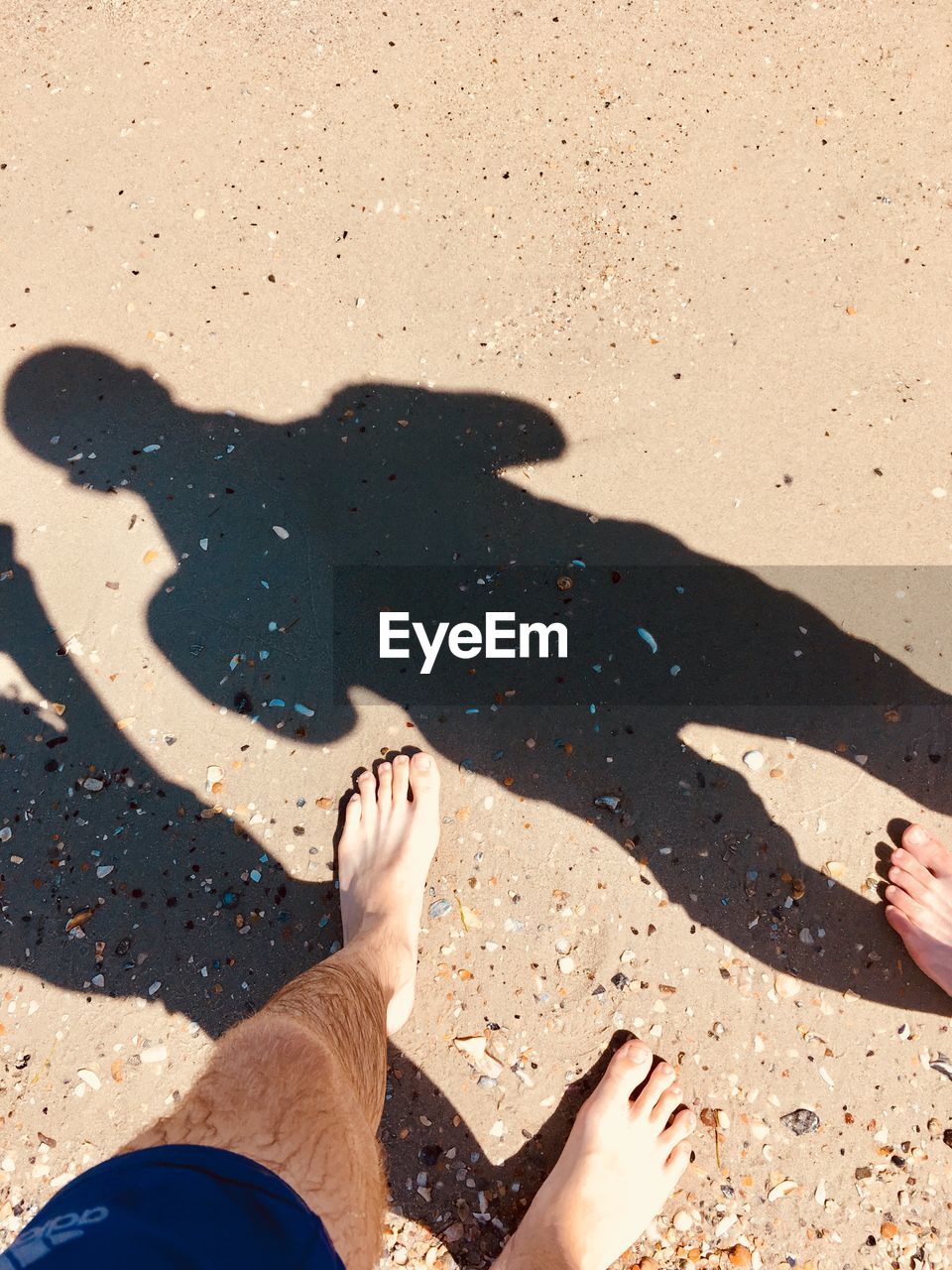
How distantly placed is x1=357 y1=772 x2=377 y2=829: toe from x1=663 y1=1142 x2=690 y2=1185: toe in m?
1.34

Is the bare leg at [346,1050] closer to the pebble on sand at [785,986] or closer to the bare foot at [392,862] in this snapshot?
the bare foot at [392,862]

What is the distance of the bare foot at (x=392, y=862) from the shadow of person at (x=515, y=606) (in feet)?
0.56

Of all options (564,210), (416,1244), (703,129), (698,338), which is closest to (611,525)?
(698,338)

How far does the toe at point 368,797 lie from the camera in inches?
95.1

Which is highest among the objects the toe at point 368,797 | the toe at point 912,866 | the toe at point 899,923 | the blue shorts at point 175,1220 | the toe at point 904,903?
the blue shorts at point 175,1220

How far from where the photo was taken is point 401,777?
2.47 metres

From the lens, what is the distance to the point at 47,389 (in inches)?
104

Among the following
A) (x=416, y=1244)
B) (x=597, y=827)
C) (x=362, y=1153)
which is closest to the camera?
(x=362, y=1153)

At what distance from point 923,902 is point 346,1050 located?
179cm

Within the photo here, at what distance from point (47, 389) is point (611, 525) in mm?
1982

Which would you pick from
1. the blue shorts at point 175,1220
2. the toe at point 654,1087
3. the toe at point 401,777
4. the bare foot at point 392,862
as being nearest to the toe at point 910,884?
the toe at point 654,1087

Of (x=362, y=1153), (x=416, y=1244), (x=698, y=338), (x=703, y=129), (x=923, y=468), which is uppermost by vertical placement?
(x=703, y=129)

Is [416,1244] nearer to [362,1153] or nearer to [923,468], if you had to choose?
[362,1153]

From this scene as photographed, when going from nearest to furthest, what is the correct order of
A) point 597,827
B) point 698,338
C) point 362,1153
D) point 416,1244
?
point 362,1153 < point 416,1244 < point 597,827 < point 698,338
